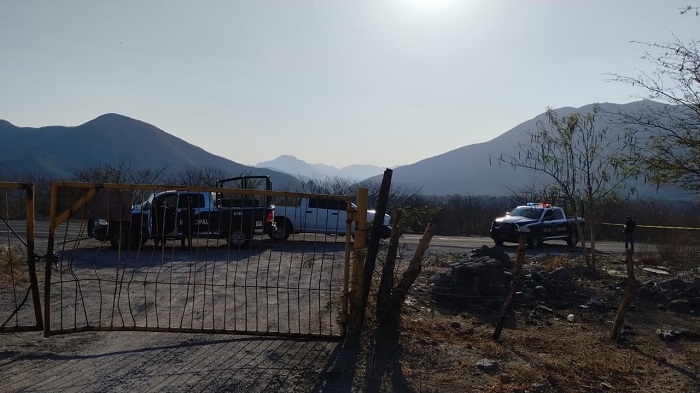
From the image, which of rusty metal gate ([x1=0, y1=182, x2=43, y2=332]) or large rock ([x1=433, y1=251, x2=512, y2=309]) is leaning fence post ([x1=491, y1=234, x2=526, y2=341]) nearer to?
large rock ([x1=433, y1=251, x2=512, y2=309])

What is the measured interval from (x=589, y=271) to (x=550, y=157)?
11.6 ft

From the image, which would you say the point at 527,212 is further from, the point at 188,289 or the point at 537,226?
the point at 188,289

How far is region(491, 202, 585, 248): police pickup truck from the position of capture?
80.2ft

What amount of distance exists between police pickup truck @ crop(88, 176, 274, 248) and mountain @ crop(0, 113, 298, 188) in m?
109

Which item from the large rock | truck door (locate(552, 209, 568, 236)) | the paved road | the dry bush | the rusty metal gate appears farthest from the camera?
truck door (locate(552, 209, 568, 236))

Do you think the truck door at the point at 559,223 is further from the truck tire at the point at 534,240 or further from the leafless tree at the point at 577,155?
the leafless tree at the point at 577,155

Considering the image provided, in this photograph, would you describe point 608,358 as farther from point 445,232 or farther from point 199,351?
point 445,232

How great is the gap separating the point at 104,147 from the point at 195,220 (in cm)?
13364

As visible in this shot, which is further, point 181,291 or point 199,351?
point 181,291

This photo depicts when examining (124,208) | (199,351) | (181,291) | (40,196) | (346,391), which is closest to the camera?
(346,391)

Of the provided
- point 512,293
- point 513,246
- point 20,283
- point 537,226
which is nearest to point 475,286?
point 512,293

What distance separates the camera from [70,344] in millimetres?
6609

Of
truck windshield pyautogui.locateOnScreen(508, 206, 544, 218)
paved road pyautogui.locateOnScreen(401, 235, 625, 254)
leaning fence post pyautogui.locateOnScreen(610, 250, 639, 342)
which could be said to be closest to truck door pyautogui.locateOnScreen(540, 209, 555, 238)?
truck windshield pyautogui.locateOnScreen(508, 206, 544, 218)

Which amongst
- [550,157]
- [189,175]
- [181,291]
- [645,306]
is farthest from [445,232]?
[181,291]
